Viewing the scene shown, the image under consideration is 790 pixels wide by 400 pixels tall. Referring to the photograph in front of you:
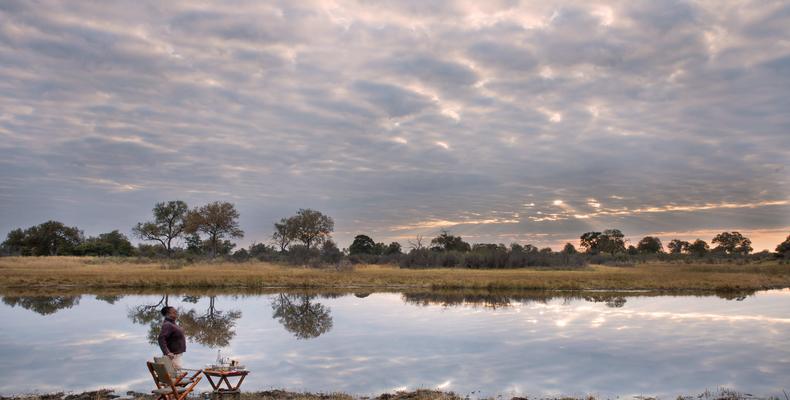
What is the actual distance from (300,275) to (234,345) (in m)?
29.5

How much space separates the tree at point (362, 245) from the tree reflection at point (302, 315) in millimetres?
80288

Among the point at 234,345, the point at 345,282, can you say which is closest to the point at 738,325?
the point at 234,345

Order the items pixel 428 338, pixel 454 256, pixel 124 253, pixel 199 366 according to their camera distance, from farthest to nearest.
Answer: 1. pixel 124 253
2. pixel 454 256
3. pixel 428 338
4. pixel 199 366

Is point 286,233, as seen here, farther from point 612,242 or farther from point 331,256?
point 612,242

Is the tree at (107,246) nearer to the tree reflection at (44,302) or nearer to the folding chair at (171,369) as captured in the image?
the tree reflection at (44,302)

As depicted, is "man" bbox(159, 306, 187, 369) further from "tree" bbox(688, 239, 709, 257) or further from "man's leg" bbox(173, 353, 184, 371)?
"tree" bbox(688, 239, 709, 257)

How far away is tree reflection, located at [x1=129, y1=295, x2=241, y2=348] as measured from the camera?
1838 centimetres

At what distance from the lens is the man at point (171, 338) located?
9941 millimetres

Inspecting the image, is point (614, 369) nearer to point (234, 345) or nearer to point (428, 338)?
point (428, 338)

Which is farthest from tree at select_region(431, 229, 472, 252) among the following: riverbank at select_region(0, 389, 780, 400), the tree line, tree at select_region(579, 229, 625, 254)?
riverbank at select_region(0, 389, 780, 400)

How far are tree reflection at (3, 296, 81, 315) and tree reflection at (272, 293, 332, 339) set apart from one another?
9.89 meters

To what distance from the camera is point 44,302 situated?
29062mm

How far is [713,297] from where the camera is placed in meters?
34.9

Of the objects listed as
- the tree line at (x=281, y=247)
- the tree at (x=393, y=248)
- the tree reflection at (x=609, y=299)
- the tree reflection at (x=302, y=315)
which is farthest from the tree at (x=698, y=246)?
the tree reflection at (x=302, y=315)
